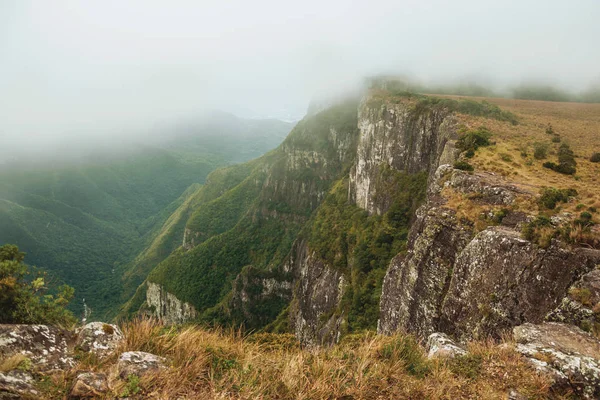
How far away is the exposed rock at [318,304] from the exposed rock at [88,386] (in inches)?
1451

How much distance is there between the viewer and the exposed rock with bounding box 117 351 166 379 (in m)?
5.02

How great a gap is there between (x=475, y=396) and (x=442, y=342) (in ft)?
9.67

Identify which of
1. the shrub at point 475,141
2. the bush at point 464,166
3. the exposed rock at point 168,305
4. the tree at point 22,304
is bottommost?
the exposed rock at point 168,305

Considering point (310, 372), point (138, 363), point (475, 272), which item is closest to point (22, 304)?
point (138, 363)

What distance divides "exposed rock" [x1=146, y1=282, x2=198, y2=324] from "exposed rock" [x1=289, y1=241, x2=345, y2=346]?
5670 centimetres

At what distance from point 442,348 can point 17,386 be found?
8.65m

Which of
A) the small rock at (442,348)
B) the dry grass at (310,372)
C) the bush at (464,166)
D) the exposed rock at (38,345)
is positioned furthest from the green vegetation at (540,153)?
the exposed rock at (38,345)

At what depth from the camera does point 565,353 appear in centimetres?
673

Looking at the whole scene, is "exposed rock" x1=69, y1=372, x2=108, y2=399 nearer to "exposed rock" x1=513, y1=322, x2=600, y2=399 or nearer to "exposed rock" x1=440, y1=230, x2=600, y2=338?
"exposed rock" x1=513, y1=322, x2=600, y2=399

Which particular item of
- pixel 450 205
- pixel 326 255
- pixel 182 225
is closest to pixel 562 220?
pixel 450 205

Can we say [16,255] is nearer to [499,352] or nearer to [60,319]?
[60,319]

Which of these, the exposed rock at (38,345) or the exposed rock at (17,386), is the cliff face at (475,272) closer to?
the exposed rock at (38,345)

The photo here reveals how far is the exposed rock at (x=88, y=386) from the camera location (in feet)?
14.9

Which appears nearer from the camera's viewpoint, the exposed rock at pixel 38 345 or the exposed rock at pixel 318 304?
the exposed rock at pixel 38 345
